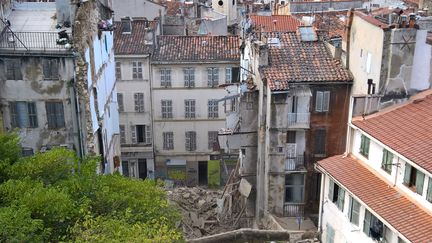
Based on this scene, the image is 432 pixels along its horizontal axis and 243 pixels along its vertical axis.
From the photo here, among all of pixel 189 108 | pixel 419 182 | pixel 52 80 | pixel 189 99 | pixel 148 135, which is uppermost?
pixel 52 80

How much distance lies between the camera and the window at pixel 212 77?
171 ft

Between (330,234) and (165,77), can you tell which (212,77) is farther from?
(330,234)

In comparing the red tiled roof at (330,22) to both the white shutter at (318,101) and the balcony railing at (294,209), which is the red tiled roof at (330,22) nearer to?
the white shutter at (318,101)

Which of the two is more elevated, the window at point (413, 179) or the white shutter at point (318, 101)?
the white shutter at point (318, 101)

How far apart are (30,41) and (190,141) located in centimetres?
2601

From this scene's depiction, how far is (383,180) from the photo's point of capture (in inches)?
1073

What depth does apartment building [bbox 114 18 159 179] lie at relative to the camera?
170ft

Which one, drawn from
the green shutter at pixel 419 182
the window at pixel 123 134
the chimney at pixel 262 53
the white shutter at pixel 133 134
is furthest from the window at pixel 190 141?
the green shutter at pixel 419 182

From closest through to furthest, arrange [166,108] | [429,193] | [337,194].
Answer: [429,193] → [337,194] → [166,108]

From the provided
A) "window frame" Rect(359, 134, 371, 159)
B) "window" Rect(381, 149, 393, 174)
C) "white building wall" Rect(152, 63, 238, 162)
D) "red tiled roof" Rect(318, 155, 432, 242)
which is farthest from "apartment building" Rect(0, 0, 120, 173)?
"white building wall" Rect(152, 63, 238, 162)

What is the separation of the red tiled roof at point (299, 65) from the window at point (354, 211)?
9.30m

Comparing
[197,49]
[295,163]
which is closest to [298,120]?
[295,163]

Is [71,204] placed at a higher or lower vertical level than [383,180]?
higher

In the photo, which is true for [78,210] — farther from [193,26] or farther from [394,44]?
[193,26]
